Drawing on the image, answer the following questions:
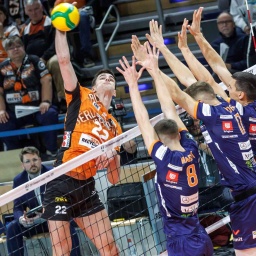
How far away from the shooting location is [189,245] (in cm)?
734

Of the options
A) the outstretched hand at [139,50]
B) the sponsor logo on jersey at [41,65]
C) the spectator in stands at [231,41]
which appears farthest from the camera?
the sponsor logo on jersey at [41,65]

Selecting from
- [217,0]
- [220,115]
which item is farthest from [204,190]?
[217,0]

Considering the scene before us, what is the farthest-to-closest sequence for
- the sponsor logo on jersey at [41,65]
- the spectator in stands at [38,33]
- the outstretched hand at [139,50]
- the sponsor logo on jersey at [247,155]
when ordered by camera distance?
1. the spectator in stands at [38,33]
2. the sponsor logo on jersey at [41,65]
3. the outstretched hand at [139,50]
4. the sponsor logo on jersey at [247,155]

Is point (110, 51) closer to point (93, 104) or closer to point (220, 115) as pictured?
point (93, 104)

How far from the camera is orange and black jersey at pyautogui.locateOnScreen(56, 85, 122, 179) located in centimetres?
813

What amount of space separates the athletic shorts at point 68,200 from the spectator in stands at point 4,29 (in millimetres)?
5387

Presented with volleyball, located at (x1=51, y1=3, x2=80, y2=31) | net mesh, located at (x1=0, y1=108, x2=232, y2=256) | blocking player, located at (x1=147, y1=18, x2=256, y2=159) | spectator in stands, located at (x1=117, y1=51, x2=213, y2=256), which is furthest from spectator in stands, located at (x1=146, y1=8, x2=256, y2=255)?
net mesh, located at (x1=0, y1=108, x2=232, y2=256)

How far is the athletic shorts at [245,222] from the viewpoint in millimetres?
7641

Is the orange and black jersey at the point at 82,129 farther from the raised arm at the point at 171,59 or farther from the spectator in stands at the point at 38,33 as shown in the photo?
the spectator in stands at the point at 38,33

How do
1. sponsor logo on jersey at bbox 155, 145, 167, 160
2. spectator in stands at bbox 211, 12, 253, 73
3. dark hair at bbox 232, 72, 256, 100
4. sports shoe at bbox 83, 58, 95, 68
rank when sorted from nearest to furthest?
sponsor logo on jersey at bbox 155, 145, 167, 160, dark hair at bbox 232, 72, 256, 100, spectator in stands at bbox 211, 12, 253, 73, sports shoe at bbox 83, 58, 95, 68

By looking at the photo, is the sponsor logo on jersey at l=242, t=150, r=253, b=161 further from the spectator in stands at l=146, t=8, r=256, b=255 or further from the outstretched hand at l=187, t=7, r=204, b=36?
the outstretched hand at l=187, t=7, r=204, b=36

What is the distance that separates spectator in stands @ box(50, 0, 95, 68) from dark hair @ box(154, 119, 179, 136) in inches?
223

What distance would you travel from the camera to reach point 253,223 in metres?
7.64

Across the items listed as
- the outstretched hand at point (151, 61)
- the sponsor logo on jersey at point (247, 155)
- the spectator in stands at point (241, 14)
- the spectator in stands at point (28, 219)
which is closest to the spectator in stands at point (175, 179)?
the outstretched hand at point (151, 61)
